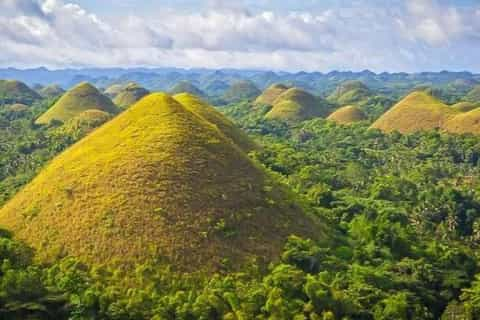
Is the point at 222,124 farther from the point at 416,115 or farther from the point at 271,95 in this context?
the point at 271,95

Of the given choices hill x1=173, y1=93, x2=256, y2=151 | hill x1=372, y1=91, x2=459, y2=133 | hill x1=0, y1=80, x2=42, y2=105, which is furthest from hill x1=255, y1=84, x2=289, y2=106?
hill x1=173, y1=93, x2=256, y2=151

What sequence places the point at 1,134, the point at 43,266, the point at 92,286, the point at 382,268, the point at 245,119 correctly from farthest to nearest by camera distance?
the point at 245,119 → the point at 1,134 → the point at 382,268 → the point at 43,266 → the point at 92,286

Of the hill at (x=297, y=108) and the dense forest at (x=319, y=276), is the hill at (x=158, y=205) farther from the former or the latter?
the hill at (x=297, y=108)

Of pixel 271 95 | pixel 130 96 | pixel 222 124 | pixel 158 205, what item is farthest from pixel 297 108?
pixel 158 205

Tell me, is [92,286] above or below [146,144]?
below

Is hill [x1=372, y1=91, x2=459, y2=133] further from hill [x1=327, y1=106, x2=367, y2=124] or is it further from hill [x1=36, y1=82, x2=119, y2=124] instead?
hill [x1=36, y1=82, x2=119, y2=124]

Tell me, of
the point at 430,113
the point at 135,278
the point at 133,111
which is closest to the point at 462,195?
the point at 133,111

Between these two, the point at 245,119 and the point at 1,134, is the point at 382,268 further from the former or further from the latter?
the point at 245,119

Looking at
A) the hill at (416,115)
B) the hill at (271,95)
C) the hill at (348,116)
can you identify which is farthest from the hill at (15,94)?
the hill at (416,115)
